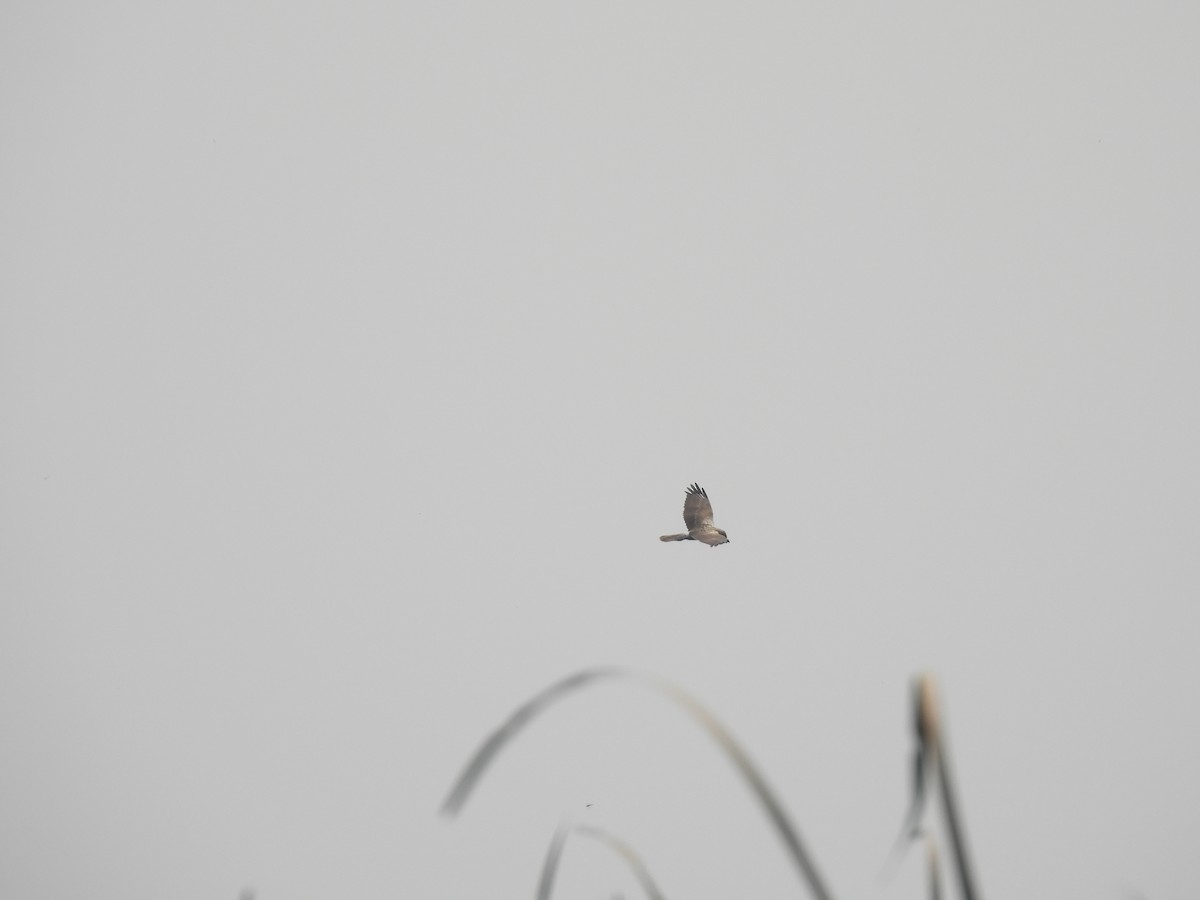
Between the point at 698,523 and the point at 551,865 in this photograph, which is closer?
the point at 551,865

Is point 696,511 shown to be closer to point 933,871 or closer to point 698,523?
point 698,523

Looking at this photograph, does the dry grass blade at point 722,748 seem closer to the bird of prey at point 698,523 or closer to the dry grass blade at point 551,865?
the dry grass blade at point 551,865

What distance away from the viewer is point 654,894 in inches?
25.1

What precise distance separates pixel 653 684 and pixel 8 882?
35.6 m

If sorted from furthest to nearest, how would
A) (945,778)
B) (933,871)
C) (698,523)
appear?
(698,523)
(933,871)
(945,778)

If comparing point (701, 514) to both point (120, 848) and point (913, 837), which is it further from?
point (120, 848)

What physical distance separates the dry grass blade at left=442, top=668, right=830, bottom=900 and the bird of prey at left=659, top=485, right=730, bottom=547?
21.2 feet

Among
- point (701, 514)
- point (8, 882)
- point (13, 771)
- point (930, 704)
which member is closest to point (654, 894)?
point (930, 704)

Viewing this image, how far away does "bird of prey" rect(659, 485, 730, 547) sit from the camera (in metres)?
6.90

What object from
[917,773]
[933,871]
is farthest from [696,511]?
[917,773]

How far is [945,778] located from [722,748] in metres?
0.13

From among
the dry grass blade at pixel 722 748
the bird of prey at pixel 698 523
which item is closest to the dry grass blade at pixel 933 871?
the dry grass blade at pixel 722 748

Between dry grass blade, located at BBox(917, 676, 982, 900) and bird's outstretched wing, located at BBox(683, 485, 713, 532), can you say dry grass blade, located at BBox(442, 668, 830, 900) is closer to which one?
dry grass blade, located at BBox(917, 676, 982, 900)

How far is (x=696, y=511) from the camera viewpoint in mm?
7270
